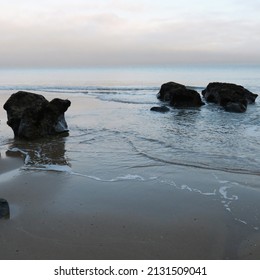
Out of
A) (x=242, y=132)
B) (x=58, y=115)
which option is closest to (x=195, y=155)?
(x=242, y=132)

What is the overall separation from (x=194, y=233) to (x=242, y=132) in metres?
9.58

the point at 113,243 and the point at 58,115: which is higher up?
the point at 58,115

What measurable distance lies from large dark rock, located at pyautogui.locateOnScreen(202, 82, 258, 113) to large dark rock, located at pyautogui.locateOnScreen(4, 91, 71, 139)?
37.2 feet

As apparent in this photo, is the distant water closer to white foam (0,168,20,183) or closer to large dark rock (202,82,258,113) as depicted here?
white foam (0,168,20,183)

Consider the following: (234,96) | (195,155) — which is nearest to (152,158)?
(195,155)

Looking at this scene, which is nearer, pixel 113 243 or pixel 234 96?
pixel 113 243

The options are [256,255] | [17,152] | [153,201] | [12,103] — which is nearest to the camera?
[256,255]

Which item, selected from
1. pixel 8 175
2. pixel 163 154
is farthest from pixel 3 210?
pixel 163 154

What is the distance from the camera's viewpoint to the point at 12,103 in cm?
1330
